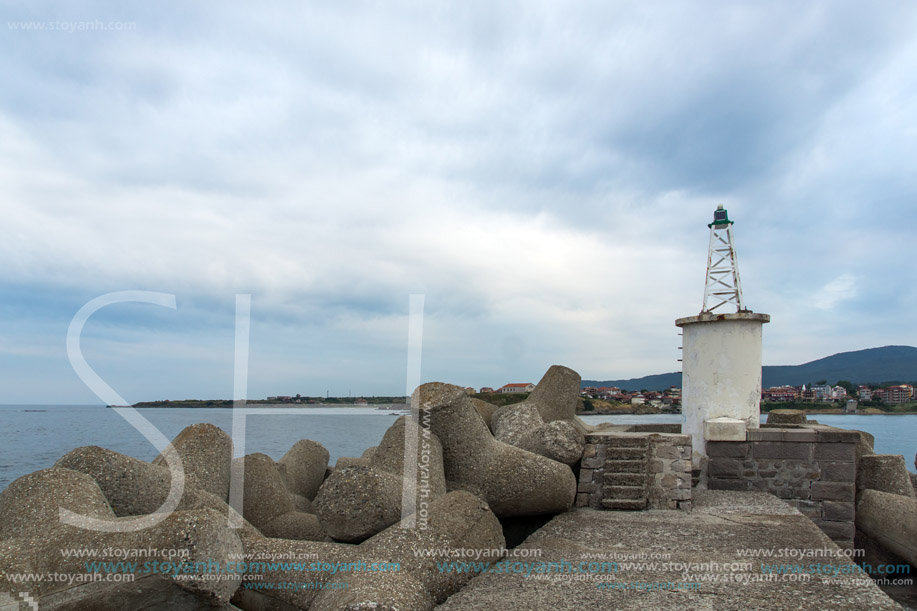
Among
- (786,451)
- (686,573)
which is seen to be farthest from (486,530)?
(786,451)

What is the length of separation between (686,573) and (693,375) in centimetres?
475

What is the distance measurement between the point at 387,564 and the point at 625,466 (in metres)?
3.33

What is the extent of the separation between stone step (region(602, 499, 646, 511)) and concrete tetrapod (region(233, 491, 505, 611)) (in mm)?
2098

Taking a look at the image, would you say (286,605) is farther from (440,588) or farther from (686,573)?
(686,573)

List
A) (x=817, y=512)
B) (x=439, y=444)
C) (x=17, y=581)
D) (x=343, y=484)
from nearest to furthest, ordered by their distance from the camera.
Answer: (x=17, y=581) → (x=343, y=484) → (x=439, y=444) → (x=817, y=512)

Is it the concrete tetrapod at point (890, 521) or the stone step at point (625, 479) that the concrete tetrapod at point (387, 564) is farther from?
the concrete tetrapod at point (890, 521)

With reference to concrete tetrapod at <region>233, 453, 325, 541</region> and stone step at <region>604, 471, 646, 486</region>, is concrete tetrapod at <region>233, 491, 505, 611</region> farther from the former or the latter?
stone step at <region>604, 471, 646, 486</region>

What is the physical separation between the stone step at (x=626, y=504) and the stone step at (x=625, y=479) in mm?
160

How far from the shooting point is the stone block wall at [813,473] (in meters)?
6.95

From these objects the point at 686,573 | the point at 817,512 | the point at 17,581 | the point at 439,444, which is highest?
the point at 439,444

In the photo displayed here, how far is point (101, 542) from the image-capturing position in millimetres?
3219

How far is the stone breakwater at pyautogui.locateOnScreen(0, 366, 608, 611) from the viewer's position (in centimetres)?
308

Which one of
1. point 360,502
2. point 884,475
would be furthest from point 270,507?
point 884,475

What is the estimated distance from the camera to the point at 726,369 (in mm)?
7883
